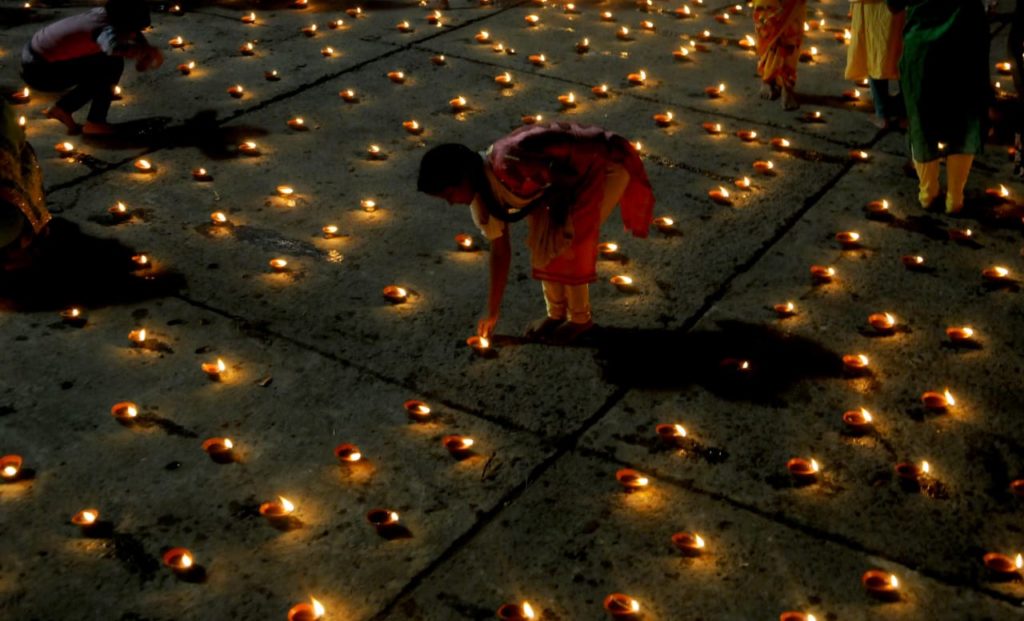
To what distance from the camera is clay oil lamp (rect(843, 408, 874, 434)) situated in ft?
14.4

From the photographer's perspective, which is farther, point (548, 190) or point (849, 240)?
point (849, 240)

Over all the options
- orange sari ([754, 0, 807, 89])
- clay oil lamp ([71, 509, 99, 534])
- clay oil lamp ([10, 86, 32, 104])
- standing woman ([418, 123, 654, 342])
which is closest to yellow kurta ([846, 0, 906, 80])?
orange sari ([754, 0, 807, 89])

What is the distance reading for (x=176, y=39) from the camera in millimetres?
8781

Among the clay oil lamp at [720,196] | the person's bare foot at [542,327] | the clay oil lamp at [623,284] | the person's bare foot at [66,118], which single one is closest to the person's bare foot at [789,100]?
the clay oil lamp at [720,196]

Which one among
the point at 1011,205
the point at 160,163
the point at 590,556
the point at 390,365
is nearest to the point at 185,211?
the point at 160,163

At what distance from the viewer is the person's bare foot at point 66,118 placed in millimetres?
7055

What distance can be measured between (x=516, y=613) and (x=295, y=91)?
520cm

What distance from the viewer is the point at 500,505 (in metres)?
4.02

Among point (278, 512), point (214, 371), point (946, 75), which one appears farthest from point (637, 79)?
point (278, 512)

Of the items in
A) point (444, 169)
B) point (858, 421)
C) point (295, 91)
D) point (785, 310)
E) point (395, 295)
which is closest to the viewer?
point (444, 169)

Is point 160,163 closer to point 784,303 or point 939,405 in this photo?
point 784,303

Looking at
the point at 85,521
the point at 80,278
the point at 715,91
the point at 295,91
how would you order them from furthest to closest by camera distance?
the point at 295,91 < the point at 715,91 < the point at 80,278 < the point at 85,521

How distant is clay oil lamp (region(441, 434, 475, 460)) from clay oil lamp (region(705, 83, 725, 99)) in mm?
4192

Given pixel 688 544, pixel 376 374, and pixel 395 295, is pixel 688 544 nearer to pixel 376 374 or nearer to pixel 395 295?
pixel 376 374
